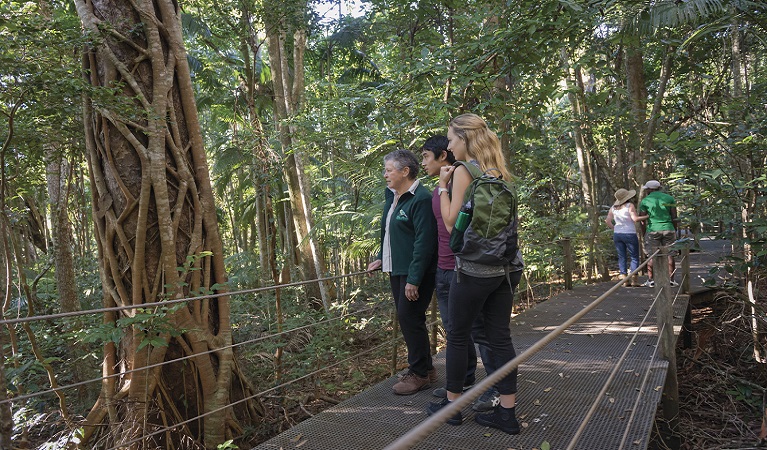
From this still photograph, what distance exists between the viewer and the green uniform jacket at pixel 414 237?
330 centimetres

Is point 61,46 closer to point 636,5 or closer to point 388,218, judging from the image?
point 388,218

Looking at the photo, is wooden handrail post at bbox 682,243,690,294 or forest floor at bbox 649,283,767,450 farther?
wooden handrail post at bbox 682,243,690,294

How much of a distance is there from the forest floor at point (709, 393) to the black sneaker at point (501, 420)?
5.53 feet

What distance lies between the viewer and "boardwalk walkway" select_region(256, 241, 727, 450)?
2.99 metres

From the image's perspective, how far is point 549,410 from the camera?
3.42 m

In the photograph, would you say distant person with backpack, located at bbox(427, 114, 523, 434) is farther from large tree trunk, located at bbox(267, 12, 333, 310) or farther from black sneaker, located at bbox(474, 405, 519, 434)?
large tree trunk, located at bbox(267, 12, 333, 310)

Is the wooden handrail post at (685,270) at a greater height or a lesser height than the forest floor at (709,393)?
greater

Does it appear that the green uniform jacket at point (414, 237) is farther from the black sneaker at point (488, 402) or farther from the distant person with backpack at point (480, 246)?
the black sneaker at point (488, 402)

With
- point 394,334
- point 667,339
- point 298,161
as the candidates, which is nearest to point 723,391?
point 667,339

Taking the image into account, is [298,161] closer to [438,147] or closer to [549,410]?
[438,147]

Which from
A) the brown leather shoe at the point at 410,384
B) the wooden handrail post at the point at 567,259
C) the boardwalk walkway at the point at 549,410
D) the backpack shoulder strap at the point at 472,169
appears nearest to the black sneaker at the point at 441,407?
the boardwalk walkway at the point at 549,410

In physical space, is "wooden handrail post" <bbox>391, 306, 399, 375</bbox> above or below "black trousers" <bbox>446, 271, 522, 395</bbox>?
below

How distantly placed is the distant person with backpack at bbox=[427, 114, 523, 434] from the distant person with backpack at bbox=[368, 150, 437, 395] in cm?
47

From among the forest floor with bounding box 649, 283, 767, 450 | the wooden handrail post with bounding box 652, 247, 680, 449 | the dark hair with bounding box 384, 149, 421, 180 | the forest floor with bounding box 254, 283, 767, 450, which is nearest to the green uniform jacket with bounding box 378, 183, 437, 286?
the dark hair with bounding box 384, 149, 421, 180
